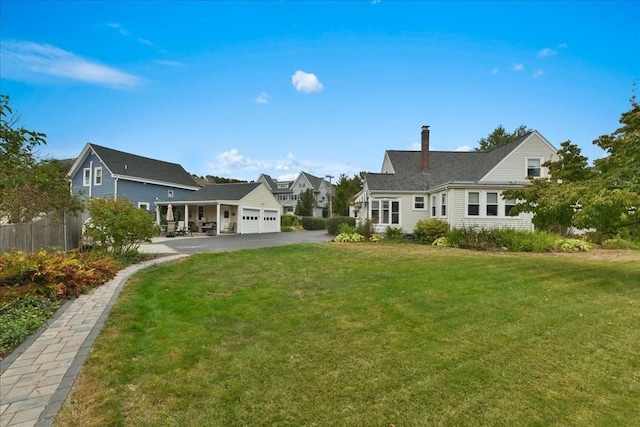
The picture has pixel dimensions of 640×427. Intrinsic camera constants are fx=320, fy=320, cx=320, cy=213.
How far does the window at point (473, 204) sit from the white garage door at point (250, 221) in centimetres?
1715

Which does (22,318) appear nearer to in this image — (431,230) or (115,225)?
(115,225)

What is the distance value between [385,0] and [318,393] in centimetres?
1386

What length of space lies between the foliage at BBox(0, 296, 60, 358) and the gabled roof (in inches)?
919

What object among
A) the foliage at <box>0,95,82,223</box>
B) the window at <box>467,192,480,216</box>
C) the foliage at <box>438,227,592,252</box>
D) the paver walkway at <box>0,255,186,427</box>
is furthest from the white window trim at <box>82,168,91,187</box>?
the window at <box>467,192,480,216</box>

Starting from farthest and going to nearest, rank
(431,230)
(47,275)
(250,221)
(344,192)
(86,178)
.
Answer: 1. (344,192)
2. (250,221)
3. (86,178)
4. (431,230)
5. (47,275)

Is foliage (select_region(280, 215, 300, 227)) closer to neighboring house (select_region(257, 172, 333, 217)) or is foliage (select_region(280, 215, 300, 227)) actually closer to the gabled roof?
the gabled roof

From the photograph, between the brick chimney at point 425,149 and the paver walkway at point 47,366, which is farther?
the brick chimney at point 425,149

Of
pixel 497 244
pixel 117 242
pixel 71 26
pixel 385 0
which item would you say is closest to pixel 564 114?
pixel 497 244

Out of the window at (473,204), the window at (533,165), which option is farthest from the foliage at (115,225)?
the window at (533,165)

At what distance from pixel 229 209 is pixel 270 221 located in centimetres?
404

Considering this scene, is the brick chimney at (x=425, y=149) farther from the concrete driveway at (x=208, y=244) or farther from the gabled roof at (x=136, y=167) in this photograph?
the gabled roof at (x=136, y=167)

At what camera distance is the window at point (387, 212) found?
2052cm

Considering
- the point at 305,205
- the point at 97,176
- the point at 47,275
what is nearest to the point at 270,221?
the point at 305,205

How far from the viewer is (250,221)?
27.8m
